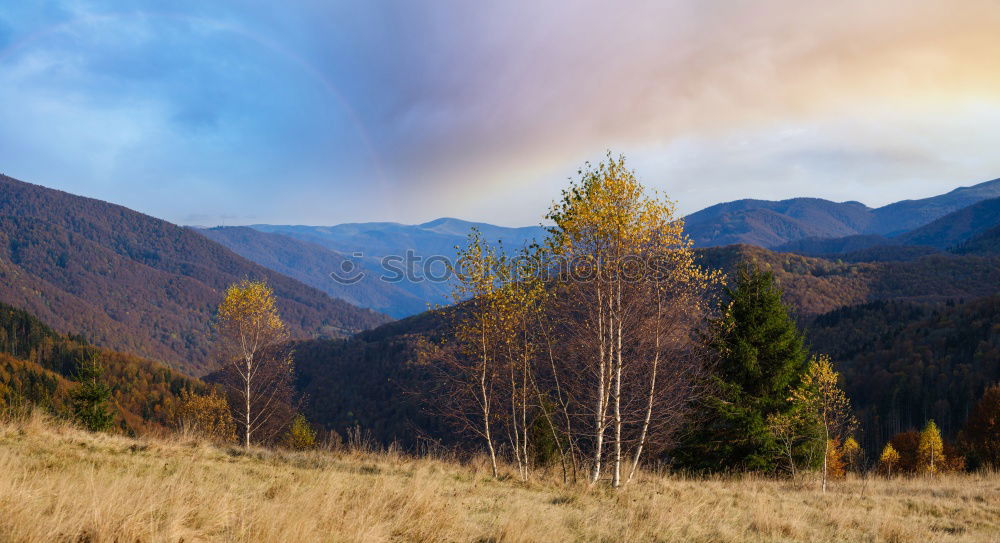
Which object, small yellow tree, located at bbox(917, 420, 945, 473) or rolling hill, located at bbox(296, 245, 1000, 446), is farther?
rolling hill, located at bbox(296, 245, 1000, 446)

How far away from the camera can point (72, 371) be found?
352ft

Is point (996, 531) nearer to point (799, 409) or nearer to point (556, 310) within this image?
point (556, 310)

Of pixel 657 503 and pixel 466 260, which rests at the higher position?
pixel 466 260

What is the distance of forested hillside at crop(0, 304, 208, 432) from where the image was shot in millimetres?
105125

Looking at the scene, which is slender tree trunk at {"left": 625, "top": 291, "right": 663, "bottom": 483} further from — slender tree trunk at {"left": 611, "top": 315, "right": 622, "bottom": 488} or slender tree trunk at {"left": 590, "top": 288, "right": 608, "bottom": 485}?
slender tree trunk at {"left": 590, "top": 288, "right": 608, "bottom": 485}

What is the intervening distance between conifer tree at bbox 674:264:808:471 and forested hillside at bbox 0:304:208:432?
370ft

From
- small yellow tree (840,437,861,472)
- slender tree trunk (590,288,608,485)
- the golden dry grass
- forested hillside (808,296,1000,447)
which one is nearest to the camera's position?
the golden dry grass

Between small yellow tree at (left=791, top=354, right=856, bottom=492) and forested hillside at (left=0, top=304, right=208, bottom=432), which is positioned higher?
small yellow tree at (left=791, top=354, right=856, bottom=492)

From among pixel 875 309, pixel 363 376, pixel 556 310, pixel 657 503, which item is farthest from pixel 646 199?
pixel 875 309

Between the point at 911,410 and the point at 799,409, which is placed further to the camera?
the point at 911,410

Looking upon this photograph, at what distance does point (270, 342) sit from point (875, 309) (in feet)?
655

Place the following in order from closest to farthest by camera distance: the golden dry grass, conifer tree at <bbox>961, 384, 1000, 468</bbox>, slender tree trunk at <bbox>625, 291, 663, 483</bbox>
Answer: the golden dry grass < slender tree trunk at <bbox>625, 291, 663, 483</bbox> < conifer tree at <bbox>961, 384, 1000, 468</bbox>

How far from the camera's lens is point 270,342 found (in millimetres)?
31641

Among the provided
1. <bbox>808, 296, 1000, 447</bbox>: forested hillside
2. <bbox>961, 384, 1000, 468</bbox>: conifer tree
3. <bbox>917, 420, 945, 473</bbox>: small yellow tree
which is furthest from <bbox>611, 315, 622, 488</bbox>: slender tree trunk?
<bbox>808, 296, 1000, 447</bbox>: forested hillside
